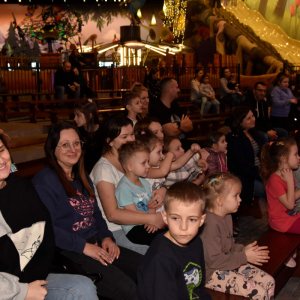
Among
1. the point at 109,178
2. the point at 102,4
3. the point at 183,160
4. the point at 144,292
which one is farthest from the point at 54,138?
the point at 102,4

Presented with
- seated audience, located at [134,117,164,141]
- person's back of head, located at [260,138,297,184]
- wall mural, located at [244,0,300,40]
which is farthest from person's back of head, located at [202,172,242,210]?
wall mural, located at [244,0,300,40]

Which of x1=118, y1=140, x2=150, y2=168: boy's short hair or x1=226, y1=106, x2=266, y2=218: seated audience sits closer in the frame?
x1=118, y1=140, x2=150, y2=168: boy's short hair

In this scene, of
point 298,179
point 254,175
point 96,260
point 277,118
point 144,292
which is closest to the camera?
point 144,292

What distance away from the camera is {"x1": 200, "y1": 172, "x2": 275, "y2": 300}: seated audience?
2.29 m

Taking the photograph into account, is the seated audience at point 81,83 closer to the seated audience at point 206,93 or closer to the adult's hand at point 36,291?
the seated audience at point 206,93

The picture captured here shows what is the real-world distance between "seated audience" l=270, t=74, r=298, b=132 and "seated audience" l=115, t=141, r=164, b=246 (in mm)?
5123

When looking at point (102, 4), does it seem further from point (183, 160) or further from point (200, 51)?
point (183, 160)

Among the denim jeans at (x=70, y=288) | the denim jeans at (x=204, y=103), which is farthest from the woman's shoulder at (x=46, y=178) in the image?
the denim jeans at (x=204, y=103)

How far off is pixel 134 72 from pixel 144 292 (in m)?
10.4

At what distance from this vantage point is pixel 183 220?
1758 millimetres

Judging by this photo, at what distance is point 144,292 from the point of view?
1721 mm

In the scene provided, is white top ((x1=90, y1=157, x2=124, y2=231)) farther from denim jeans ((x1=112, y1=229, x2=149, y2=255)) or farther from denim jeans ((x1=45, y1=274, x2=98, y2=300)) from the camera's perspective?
denim jeans ((x1=45, y1=274, x2=98, y2=300))

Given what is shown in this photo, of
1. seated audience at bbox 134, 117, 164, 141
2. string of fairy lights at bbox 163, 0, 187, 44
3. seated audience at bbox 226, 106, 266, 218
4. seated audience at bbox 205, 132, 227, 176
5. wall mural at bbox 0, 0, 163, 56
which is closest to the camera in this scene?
seated audience at bbox 134, 117, 164, 141

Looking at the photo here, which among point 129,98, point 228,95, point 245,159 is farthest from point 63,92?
point 245,159
